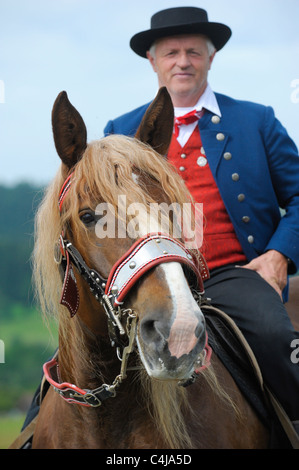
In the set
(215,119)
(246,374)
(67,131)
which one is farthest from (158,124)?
(246,374)

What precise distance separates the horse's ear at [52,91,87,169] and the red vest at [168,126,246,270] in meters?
1.15

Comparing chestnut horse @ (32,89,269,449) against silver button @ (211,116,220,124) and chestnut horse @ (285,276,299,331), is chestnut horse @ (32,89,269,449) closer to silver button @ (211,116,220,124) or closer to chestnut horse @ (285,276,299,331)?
silver button @ (211,116,220,124)

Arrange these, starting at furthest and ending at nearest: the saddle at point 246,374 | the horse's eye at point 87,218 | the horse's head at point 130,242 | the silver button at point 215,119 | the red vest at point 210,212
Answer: the silver button at point 215,119 < the red vest at point 210,212 < the saddle at point 246,374 < the horse's eye at point 87,218 < the horse's head at point 130,242

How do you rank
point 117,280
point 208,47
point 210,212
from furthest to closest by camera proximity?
1. point 208,47
2. point 210,212
3. point 117,280

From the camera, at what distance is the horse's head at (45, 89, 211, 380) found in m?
2.36

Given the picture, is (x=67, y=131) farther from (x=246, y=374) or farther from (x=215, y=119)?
(x=246, y=374)

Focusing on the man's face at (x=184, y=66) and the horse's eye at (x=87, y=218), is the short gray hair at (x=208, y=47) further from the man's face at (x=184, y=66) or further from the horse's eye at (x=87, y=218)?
the horse's eye at (x=87, y=218)

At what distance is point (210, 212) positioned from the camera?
164 inches

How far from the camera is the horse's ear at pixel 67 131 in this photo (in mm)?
3031

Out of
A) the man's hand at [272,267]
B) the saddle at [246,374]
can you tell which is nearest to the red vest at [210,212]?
the man's hand at [272,267]

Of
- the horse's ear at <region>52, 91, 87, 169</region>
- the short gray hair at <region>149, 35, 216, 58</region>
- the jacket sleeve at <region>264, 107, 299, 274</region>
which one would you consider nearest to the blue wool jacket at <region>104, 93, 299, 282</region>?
the jacket sleeve at <region>264, 107, 299, 274</region>

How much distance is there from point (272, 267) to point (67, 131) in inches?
69.3

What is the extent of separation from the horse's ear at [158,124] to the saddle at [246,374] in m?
0.96

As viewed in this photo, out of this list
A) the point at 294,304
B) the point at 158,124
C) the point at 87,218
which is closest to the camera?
the point at 87,218
